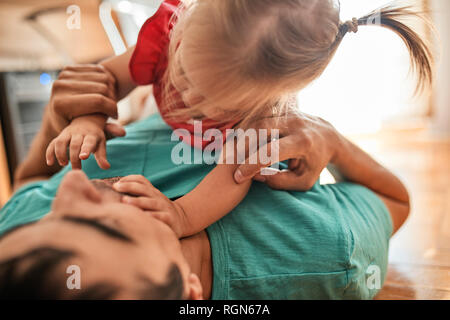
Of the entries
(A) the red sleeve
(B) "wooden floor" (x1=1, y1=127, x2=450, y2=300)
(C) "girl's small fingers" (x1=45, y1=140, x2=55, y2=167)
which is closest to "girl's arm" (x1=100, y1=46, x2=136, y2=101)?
(A) the red sleeve

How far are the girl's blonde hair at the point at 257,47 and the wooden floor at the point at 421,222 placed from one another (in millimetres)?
240

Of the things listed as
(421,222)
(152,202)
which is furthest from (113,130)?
(421,222)

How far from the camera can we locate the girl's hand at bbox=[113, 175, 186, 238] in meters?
0.27

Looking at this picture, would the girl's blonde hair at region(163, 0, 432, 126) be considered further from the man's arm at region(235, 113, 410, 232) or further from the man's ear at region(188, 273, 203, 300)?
the man's ear at region(188, 273, 203, 300)

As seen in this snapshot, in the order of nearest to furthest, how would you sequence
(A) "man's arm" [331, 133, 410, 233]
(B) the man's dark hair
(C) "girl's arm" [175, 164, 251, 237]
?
(B) the man's dark hair < (C) "girl's arm" [175, 164, 251, 237] < (A) "man's arm" [331, 133, 410, 233]

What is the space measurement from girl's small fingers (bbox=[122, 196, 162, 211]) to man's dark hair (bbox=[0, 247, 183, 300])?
59 mm

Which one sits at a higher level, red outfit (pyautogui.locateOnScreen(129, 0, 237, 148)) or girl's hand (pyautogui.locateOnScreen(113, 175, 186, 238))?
red outfit (pyautogui.locateOnScreen(129, 0, 237, 148))

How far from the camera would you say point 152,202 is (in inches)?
11.1

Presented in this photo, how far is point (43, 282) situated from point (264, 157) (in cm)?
21

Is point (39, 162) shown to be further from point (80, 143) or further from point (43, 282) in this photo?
point (43, 282)

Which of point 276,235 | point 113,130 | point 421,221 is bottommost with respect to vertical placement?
point 421,221

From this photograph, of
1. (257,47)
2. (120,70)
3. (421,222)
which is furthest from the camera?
(421,222)

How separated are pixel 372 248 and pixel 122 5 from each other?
36 centimetres

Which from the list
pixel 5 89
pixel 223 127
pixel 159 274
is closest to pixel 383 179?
pixel 223 127
